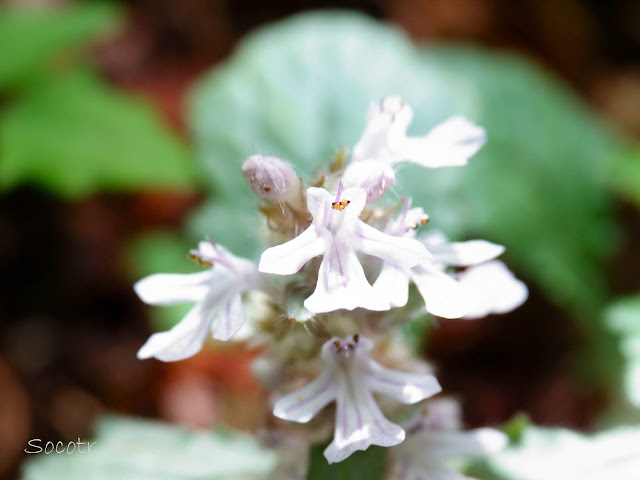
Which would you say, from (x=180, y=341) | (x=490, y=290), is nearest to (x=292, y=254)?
(x=180, y=341)

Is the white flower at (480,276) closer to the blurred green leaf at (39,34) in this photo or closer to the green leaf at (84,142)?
the green leaf at (84,142)

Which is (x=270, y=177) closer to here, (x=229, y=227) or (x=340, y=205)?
(x=340, y=205)

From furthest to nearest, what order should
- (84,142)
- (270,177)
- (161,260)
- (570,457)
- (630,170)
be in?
(161,260)
(84,142)
(630,170)
(570,457)
(270,177)

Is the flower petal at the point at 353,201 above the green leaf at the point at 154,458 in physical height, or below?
above

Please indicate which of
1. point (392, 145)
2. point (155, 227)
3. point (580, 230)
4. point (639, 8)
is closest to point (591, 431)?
point (580, 230)

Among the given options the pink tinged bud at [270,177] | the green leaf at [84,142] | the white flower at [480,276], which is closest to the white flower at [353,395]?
the white flower at [480,276]

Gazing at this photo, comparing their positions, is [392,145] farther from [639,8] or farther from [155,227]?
[639,8]
